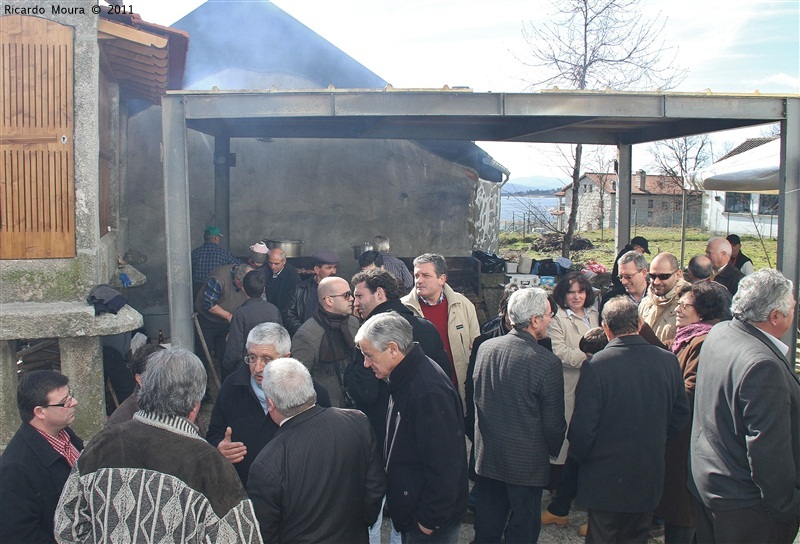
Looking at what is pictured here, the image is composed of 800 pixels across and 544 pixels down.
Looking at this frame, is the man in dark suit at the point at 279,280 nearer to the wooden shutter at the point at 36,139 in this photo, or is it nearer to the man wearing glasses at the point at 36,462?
the wooden shutter at the point at 36,139

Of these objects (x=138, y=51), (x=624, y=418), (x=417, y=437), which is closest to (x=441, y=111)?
(x=138, y=51)

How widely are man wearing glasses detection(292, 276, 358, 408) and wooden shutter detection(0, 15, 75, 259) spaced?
8.88 ft

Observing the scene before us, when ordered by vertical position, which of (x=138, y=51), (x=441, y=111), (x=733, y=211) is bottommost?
(x=441, y=111)

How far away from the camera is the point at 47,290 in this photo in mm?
5680

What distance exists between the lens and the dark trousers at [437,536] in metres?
3.23

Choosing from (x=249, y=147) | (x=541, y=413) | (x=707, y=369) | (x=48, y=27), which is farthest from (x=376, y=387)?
(x=249, y=147)

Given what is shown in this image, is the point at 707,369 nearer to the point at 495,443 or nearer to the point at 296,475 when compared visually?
the point at 495,443

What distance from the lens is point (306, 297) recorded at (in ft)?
20.5

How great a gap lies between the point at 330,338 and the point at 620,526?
2092 millimetres

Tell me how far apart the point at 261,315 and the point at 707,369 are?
3.37m

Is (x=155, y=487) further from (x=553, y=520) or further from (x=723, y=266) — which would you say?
(x=723, y=266)

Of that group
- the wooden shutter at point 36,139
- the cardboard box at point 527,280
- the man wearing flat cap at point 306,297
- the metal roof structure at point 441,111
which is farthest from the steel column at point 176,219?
the cardboard box at point 527,280

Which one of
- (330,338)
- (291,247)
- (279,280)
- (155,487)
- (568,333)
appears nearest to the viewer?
(155,487)

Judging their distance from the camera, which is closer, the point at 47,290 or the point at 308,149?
the point at 47,290
